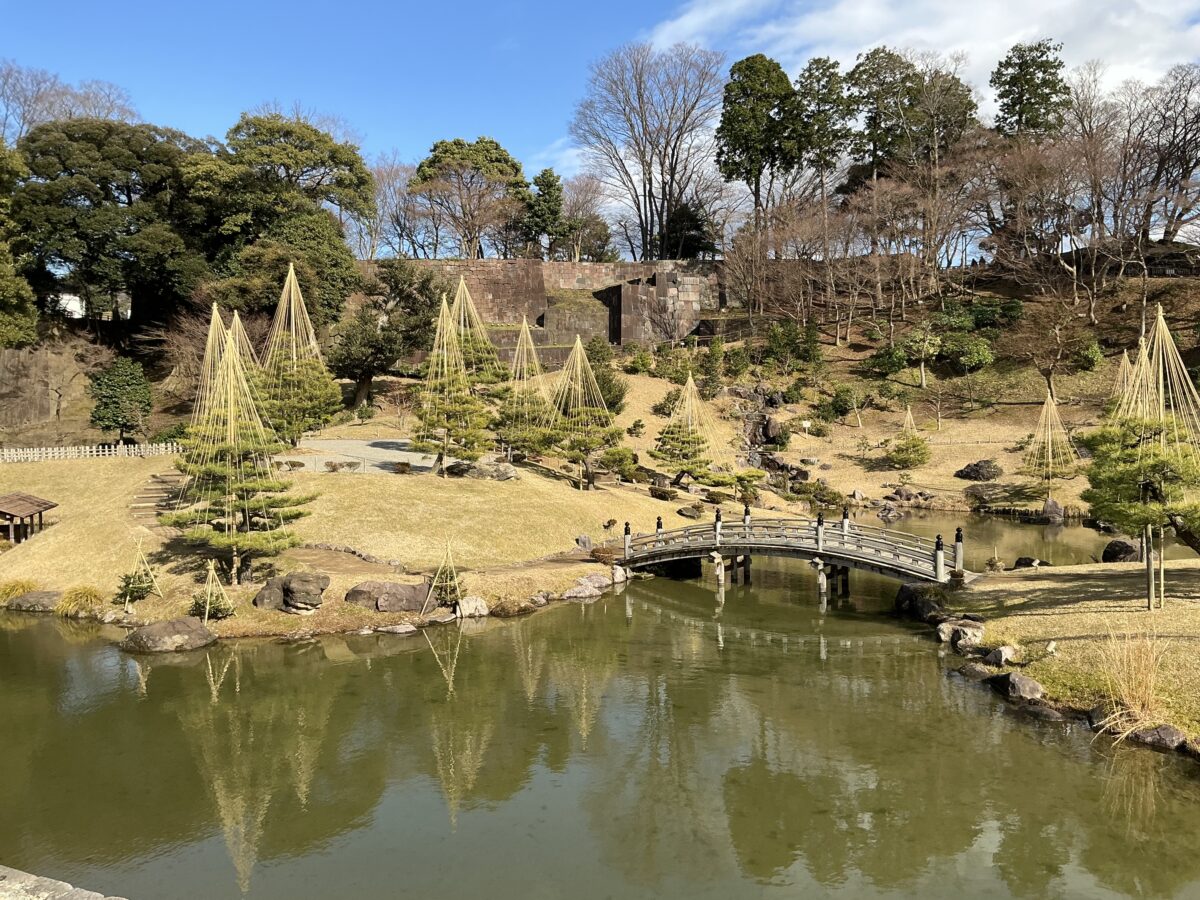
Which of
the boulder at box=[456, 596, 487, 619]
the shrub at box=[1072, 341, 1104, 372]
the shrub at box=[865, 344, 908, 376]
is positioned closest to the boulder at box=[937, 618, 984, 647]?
the boulder at box=[456, 596, 487, 619]

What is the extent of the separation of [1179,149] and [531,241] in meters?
49.3

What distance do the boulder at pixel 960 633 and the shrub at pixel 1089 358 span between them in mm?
37471

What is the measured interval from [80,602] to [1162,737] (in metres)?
27.8

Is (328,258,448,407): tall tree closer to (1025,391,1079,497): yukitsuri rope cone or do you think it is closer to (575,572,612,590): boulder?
(575,572,612,590): boulder

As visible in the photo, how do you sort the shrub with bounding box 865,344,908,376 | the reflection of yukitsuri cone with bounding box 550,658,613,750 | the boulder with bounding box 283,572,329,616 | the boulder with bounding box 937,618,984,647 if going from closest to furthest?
the reflection of yukitsuri cone with bounding box 550,658,613,750
the boulder with bounding box 937,618,984,647
the boulder with bounding box 283,572,329,616
the shrub with bounding box 865,344,908,376

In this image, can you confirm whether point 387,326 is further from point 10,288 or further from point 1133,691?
point 1133,691

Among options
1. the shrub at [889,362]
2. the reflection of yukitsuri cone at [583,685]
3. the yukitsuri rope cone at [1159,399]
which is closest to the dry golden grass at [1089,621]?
the yukitsuri rope cone at [1159,399]

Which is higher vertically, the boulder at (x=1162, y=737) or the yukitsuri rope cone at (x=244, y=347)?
the yukitsuri rope cone at (x=244, y=347)

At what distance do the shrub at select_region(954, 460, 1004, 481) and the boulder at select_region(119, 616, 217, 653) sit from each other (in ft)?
123

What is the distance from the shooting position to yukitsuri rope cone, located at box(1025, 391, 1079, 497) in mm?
38875

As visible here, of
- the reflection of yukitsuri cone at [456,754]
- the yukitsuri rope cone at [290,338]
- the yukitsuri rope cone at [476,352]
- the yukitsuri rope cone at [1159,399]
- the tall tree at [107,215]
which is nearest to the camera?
the reflection of yukitsuri cone at [456,754]

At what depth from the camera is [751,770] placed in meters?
14.5

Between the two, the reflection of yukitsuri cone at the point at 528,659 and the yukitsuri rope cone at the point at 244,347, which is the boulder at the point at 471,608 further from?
the yukitsuri rope cone at the point at 244,347

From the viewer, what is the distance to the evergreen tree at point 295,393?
33.0 meters
